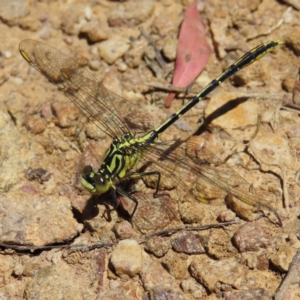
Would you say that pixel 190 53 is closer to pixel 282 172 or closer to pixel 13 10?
pixel 282 172

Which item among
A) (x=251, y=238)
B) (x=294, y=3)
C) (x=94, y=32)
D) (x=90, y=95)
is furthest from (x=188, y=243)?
(x=294, y=3)

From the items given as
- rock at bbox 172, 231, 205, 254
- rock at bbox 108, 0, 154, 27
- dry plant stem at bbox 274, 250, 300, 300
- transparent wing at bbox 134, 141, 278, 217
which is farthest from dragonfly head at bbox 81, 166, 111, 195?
rock at bbox 108, 0, 154, 27

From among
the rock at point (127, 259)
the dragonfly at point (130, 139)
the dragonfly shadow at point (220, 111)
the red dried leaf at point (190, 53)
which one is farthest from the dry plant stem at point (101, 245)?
the red dried leaf at point (190, 53)

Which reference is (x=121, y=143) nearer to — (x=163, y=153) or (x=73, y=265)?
(x=163, y=153)

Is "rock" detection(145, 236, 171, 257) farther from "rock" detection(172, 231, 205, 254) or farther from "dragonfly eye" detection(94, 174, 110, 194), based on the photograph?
"dragonfly eye" detection(94, 174, 110, 194)

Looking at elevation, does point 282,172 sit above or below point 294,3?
below
